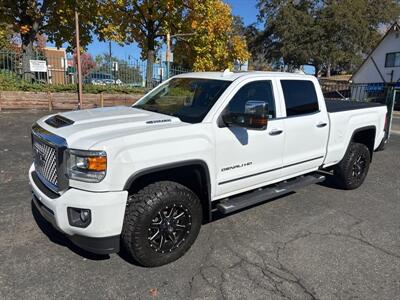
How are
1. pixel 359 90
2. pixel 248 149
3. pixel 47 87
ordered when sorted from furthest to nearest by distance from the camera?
pixel 359 90 → pixel 47 87 → pixel 248 149

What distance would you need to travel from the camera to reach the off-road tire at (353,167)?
554 cm

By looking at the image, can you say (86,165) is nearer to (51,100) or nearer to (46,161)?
(46,161)

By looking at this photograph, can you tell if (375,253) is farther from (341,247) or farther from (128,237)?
(128,237)

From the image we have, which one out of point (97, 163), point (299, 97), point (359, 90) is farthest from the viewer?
point (359, 90)

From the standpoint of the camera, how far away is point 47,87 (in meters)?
14.2

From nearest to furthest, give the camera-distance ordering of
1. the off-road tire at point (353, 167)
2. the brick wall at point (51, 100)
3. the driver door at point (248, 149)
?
the driver door at point (248, 149)
the off-road tire at point (353, 167)
the brick wall at point (51, 100)

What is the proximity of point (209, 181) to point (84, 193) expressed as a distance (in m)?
1.23

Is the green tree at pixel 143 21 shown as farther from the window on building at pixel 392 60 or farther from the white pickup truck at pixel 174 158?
the window on building at pixel 392 60

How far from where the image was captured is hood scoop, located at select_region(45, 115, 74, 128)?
11.4 feet

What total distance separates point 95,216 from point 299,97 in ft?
9.91

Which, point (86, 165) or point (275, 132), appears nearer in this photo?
point (86, 165)

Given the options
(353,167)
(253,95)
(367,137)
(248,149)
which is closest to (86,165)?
(248,149)

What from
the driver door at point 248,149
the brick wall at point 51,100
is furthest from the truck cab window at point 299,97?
the brick wall at point 51,100

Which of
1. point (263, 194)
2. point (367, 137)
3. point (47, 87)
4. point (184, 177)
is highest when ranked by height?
point (47, 87)
